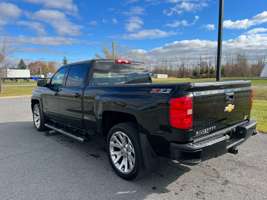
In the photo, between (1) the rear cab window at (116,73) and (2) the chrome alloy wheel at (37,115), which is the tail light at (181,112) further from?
(2) the chrome alloy wheel at (37,115)

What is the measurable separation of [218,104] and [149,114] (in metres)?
0.98

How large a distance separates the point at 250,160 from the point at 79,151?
3.34 metres

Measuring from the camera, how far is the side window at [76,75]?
4661 millimetres

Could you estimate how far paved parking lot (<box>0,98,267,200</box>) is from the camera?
3191 millimetres

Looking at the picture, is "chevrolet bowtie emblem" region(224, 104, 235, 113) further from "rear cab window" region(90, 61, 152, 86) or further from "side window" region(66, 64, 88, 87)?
"side window" region(66, 64, 88, 87)

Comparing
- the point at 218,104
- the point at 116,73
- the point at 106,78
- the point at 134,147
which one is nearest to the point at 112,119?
the point at 134,147

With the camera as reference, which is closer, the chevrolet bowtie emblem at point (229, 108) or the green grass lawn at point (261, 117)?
the chevrolet bowtie emblem at point (229, 108)

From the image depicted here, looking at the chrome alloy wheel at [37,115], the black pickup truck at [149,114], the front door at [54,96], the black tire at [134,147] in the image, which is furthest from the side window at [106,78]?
the chrome alloy wheel at [37,115]

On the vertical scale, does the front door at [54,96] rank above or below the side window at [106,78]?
below

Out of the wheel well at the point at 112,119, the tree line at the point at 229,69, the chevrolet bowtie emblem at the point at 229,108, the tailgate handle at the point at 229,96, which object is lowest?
the wheel well at the point at 112,119

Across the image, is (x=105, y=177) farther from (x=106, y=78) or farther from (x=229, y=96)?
(x=229, y=96)

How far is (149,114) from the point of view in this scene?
314 centimetres

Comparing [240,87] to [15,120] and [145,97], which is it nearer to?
[145,97]

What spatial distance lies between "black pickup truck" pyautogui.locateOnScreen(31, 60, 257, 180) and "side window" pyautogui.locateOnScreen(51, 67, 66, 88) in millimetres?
385
